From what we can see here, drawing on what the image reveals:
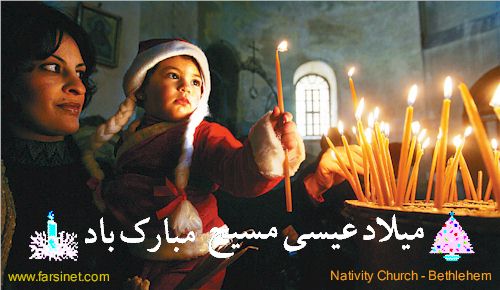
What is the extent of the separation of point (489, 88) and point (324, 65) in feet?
2.85

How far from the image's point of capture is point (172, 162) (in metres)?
1.20

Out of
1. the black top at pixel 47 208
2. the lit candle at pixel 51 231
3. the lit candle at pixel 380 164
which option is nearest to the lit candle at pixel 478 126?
the lit candle at pixel 380 164

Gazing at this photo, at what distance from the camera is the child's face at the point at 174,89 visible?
1.18 m

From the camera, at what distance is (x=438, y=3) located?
61.7 inches

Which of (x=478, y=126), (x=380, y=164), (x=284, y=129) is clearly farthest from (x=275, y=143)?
(x=478, y=126)

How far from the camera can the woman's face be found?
1.18m

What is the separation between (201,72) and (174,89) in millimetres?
135

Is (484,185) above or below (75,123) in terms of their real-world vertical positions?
below

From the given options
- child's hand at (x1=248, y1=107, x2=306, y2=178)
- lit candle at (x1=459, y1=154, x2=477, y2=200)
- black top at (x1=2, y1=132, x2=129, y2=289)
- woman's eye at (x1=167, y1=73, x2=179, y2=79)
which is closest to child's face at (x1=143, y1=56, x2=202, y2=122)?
woman's eye at (x1=167, y1=73, x2=179, y2=79)

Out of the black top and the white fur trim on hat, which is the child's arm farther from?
the black top

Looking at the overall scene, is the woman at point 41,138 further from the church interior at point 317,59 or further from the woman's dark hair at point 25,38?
the church interior at point 317,59

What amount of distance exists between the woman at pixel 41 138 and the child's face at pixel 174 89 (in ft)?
1.02

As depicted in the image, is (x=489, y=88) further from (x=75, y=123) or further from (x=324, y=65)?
(x=75, y=123)

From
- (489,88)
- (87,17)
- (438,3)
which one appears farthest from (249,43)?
(489,88)
